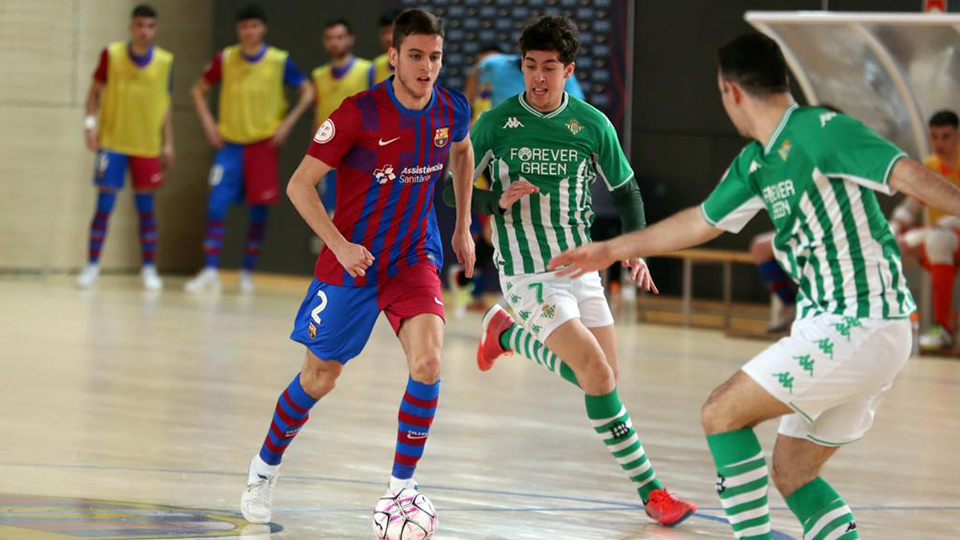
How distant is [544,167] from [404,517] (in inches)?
56.9

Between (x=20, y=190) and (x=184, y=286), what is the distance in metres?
1.74

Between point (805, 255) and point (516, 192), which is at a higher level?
point (805, 255)

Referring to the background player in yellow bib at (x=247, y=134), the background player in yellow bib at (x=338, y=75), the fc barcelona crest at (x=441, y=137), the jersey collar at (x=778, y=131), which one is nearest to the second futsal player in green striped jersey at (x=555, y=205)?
the fc barcelona crest at (x=441, y=137)

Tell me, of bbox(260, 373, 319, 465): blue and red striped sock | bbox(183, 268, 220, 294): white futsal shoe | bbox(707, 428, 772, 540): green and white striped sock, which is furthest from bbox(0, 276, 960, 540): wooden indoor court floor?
bbox(183, 268, 220, 294): white futsal shoe

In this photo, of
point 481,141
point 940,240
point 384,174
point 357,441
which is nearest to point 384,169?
point 384,174

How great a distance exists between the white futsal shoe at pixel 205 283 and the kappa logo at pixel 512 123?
26.0ft

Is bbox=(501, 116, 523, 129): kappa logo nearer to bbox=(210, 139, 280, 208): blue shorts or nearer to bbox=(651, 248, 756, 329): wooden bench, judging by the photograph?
bbox=(651, 248, 756, 329): wooden bench

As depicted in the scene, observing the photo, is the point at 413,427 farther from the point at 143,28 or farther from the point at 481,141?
the point at 143,28

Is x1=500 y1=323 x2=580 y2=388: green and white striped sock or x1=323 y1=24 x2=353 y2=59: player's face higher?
x1=323 y1=24 x2=353 y2=59: player's face

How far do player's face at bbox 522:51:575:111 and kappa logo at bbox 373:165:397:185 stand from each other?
0.71 m

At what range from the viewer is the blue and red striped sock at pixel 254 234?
43.9ft

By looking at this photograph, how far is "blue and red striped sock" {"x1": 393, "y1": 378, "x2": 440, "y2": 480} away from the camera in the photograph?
4.97 metres

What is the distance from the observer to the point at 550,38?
543 cm

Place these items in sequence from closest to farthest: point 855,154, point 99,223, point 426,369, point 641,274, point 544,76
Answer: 1. point 855,154
2. point 426,369
3. point 641,274
4. point 544,76
5. point 99,223
